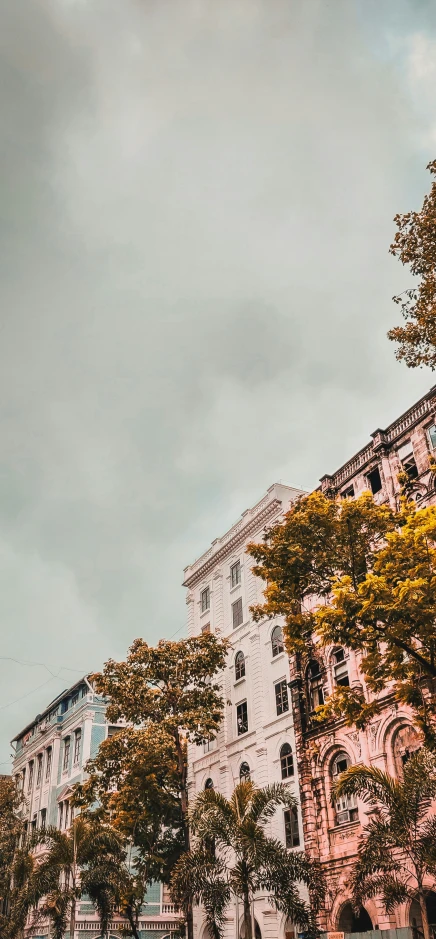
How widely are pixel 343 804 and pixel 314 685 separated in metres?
4.64

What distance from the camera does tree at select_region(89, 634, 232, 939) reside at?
Answer: 102ft

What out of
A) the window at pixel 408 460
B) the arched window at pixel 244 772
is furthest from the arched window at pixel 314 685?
the window at pixel 408 460

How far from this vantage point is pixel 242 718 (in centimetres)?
3662

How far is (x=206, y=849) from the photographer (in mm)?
25844

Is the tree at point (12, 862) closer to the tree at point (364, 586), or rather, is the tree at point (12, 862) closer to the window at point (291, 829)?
the window at point (291, 829)

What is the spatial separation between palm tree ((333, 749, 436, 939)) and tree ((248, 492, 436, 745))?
277cm

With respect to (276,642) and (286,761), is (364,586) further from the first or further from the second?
(276,642)

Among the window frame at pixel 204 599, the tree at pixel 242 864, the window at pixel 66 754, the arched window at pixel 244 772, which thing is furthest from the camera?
the window at pixel 66 754

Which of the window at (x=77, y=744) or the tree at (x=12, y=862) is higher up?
the window at (x=77, y=744)

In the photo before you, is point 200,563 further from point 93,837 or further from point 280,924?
point 280,924

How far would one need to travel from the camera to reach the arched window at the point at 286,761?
3183 cm

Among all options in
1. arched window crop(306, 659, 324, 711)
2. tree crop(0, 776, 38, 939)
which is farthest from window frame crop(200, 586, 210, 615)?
tree crop(0, 776, 38, 939)

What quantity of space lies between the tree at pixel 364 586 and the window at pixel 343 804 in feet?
33.7

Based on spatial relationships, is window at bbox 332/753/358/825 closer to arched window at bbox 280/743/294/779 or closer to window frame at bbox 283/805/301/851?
window frame at bbox 283/805/301/851
